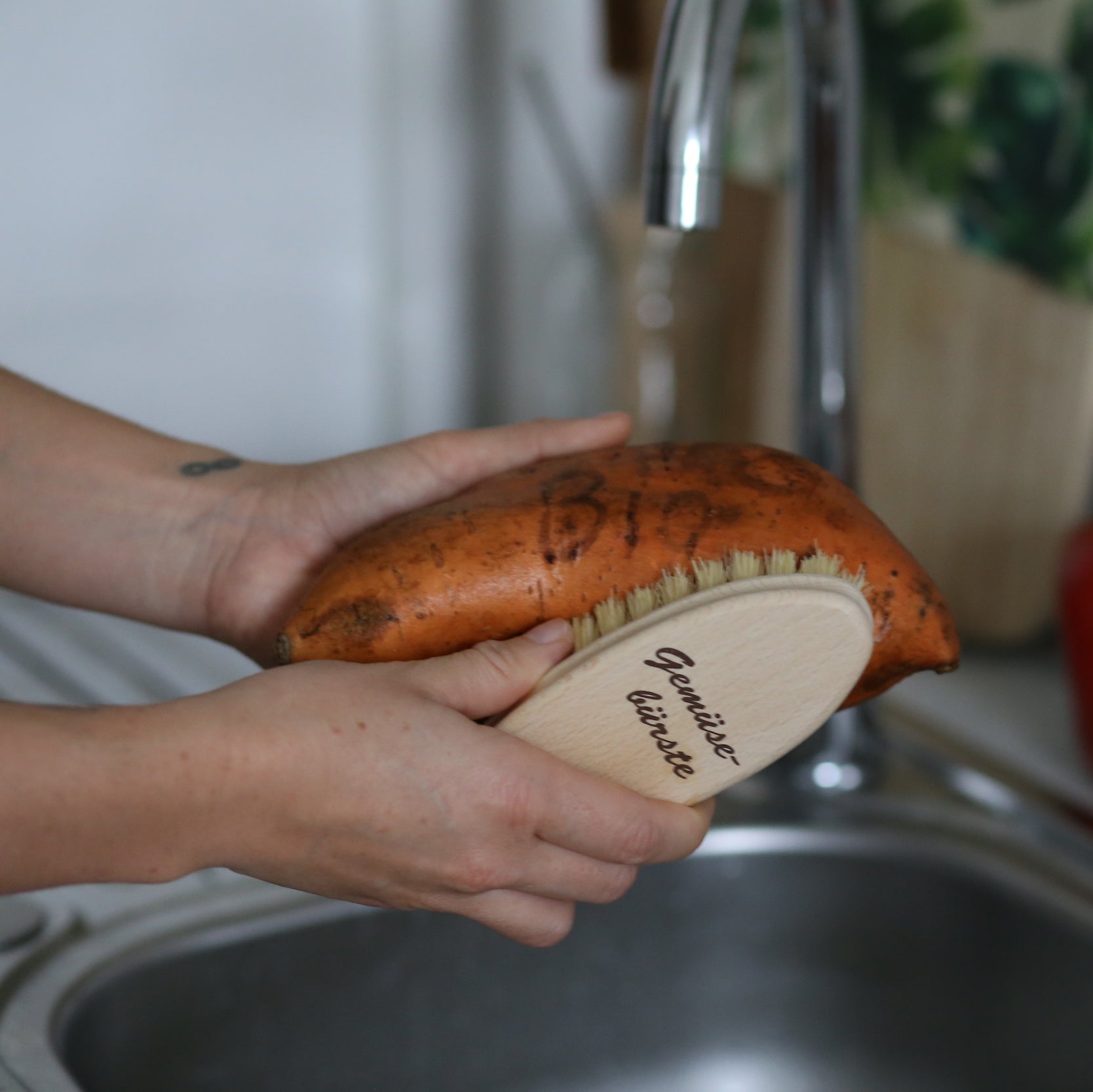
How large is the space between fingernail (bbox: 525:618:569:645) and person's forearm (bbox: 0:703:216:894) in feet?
0.38

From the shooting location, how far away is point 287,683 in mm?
373

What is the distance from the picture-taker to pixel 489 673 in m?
0.39

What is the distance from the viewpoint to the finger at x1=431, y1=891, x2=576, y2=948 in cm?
42

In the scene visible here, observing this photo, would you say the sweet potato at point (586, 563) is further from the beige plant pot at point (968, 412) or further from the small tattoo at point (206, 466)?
the beige plant pot at point (968, 412)

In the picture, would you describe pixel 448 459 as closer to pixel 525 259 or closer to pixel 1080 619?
pixel 1080 619

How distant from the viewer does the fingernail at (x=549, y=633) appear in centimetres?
40

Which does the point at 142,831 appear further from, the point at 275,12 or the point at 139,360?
the point at 275,12

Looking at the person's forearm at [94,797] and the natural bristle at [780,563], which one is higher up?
the natural bristle at [780,563]

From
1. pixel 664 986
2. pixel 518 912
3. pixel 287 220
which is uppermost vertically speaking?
pixel 287 220

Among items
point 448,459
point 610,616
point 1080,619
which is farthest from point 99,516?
point 1080,619

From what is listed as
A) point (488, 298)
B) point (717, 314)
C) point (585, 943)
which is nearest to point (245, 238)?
point (488, 298)

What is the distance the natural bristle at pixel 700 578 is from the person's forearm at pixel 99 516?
0.22 meters

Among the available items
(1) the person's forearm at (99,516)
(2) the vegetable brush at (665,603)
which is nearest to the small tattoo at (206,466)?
(1) the person's forearm at (99,516)

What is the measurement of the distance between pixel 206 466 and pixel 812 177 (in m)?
0.35
